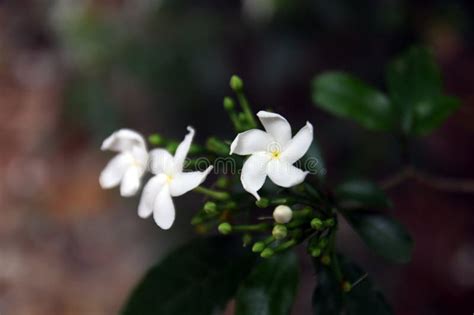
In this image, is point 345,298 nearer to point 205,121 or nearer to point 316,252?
point 316,252

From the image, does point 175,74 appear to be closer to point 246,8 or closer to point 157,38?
point 157,38

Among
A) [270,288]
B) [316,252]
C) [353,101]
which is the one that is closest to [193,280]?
[270,288]

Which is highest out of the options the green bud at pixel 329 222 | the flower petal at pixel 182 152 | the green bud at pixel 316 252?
the flower petal at pixel 182 152

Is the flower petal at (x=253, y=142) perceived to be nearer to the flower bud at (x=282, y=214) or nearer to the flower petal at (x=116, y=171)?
the flower bud at (x=282, y=214)

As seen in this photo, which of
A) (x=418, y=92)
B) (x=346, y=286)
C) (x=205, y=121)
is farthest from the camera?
(x=205, y=121)

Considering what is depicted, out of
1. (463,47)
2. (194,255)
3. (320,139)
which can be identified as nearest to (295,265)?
(194,255)

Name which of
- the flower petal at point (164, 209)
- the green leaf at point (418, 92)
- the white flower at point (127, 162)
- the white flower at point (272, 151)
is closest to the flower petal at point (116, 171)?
the white flower at point (127, 162)

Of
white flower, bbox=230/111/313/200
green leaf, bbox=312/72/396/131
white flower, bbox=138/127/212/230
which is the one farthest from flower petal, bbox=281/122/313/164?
green leaf, bbox=312/72/396/131
